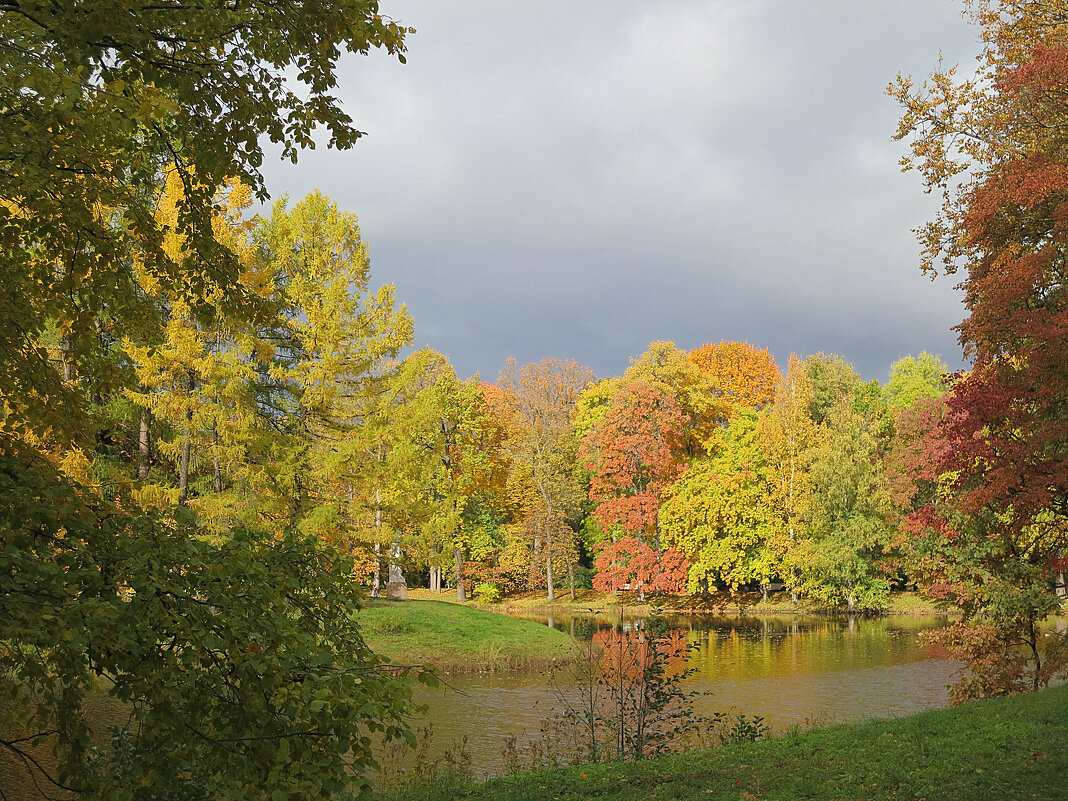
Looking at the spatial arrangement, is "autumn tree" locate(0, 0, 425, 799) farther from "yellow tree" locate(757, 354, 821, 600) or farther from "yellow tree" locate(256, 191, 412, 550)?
"yellow tree" locate(757, 354, 821, 600)

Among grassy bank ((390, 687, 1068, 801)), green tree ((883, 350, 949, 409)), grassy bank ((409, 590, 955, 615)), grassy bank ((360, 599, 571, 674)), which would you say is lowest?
grassy bank ((409, 590, 955, 615))

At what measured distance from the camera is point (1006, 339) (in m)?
10.4

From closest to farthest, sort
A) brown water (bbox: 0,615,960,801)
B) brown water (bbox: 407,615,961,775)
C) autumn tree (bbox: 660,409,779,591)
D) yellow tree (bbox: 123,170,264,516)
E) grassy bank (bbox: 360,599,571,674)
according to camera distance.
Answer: brown water (bbox: 0,615,960,801), brown water (bbox: 407,615,961,775), yellow tree (bbox: 123,170,264,516), grassy bank (bbox: 360,599,571,674), autumn tree (bbox: 660,409,779,591)

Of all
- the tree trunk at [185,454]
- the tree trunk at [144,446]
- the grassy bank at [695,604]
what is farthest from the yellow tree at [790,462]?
the tree trunk at [144,446]

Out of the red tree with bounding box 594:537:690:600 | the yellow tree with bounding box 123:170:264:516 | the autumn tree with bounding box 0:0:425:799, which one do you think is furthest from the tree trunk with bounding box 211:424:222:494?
the red tree with bounding box 594:537:690:600

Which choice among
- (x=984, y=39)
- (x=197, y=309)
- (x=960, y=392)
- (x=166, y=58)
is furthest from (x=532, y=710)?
(x=984, y=39)

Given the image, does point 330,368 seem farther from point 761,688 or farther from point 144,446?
point 761,688

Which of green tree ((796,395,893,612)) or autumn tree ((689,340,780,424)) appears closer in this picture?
green tree ((796,395,893,612))

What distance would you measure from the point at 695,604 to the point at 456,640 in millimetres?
18012

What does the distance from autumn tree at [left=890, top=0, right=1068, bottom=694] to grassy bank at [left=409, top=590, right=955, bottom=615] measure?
66.0 ft

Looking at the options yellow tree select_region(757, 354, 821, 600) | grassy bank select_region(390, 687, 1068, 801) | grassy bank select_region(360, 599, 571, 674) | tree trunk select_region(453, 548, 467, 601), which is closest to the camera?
grassy bank select_region(390, 687, 1068, 801)

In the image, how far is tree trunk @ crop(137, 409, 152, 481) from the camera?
18130 mm

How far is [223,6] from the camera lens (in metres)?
4.29

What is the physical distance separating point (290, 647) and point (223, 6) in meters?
3.38
